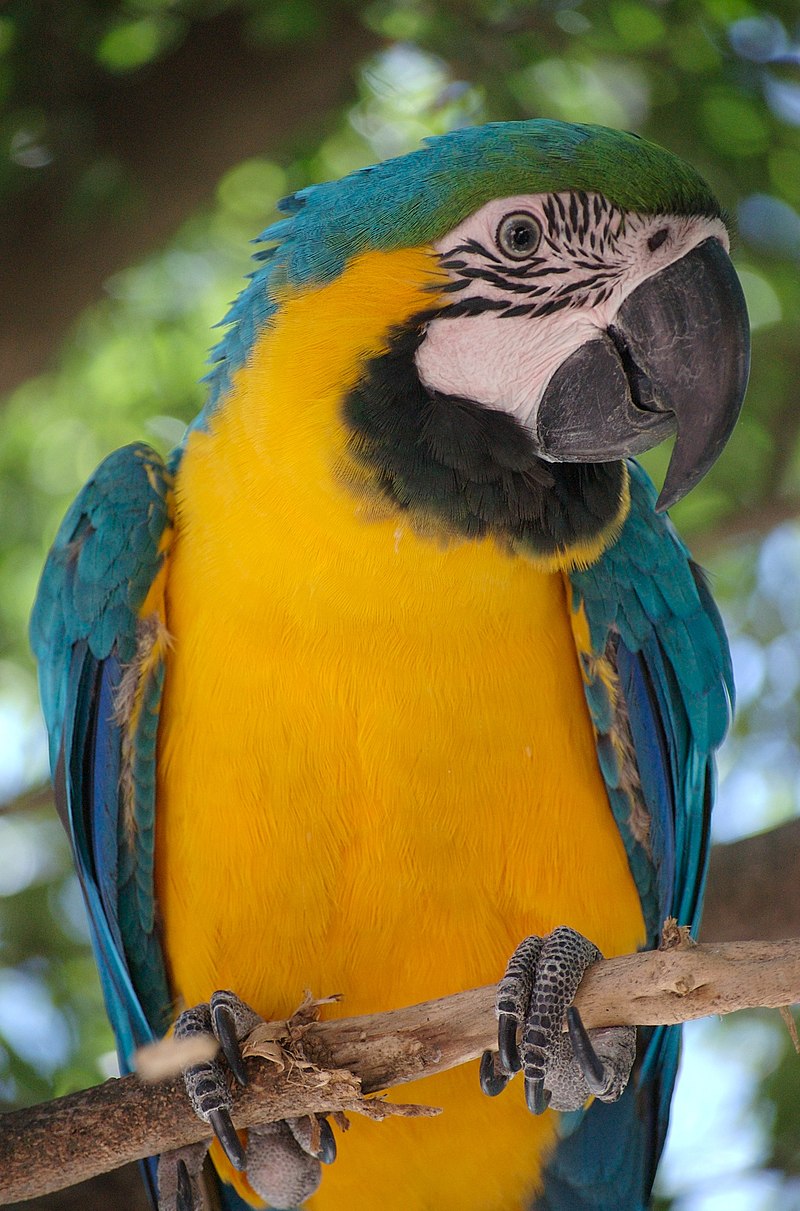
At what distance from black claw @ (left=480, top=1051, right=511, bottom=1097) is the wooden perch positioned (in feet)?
0.45

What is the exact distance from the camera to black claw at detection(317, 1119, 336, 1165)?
276cm

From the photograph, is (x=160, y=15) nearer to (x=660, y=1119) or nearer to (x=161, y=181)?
(x=161, y=181)

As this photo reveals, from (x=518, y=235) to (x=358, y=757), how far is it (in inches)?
48.5

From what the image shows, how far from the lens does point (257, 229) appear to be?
5.09m

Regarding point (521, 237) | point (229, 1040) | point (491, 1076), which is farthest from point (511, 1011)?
point (521, 237)

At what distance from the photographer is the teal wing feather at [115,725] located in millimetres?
3066

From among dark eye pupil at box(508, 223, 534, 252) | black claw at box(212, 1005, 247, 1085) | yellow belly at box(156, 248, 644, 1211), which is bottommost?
black claw at box(212, 1005, 247, 1085)

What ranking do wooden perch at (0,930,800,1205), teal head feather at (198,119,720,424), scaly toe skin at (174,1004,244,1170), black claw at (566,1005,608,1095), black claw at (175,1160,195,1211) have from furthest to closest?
black claw at (175,1160,195,1211)
teal head feather at (198,119,720,424)
scaly toe skin at (174,1004,244,1170)
black claw at (566,1005,608,1095)
wooden perch at (0,930,800,1205)

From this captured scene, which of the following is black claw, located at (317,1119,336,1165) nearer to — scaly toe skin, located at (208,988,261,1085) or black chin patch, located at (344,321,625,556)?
scaly toe skin, located at (208,988,261,1085)

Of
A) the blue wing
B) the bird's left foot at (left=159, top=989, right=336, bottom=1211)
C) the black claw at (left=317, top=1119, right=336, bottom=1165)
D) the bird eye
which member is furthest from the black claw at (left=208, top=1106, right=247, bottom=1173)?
the bird eye

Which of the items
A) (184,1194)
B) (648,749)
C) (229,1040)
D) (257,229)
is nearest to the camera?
(229,1040)

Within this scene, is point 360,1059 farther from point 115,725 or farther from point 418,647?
point 115,725

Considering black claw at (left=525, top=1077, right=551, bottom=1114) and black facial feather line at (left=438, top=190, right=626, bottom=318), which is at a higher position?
black facial feather line at (left=438, top=190, right=626, bottom=318)

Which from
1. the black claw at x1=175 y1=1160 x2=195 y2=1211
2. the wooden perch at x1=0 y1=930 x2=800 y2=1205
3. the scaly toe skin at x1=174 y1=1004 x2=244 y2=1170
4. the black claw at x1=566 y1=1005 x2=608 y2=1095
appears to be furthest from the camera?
the black claw at x1=175 y1=1160 x2=195 y2=1211
